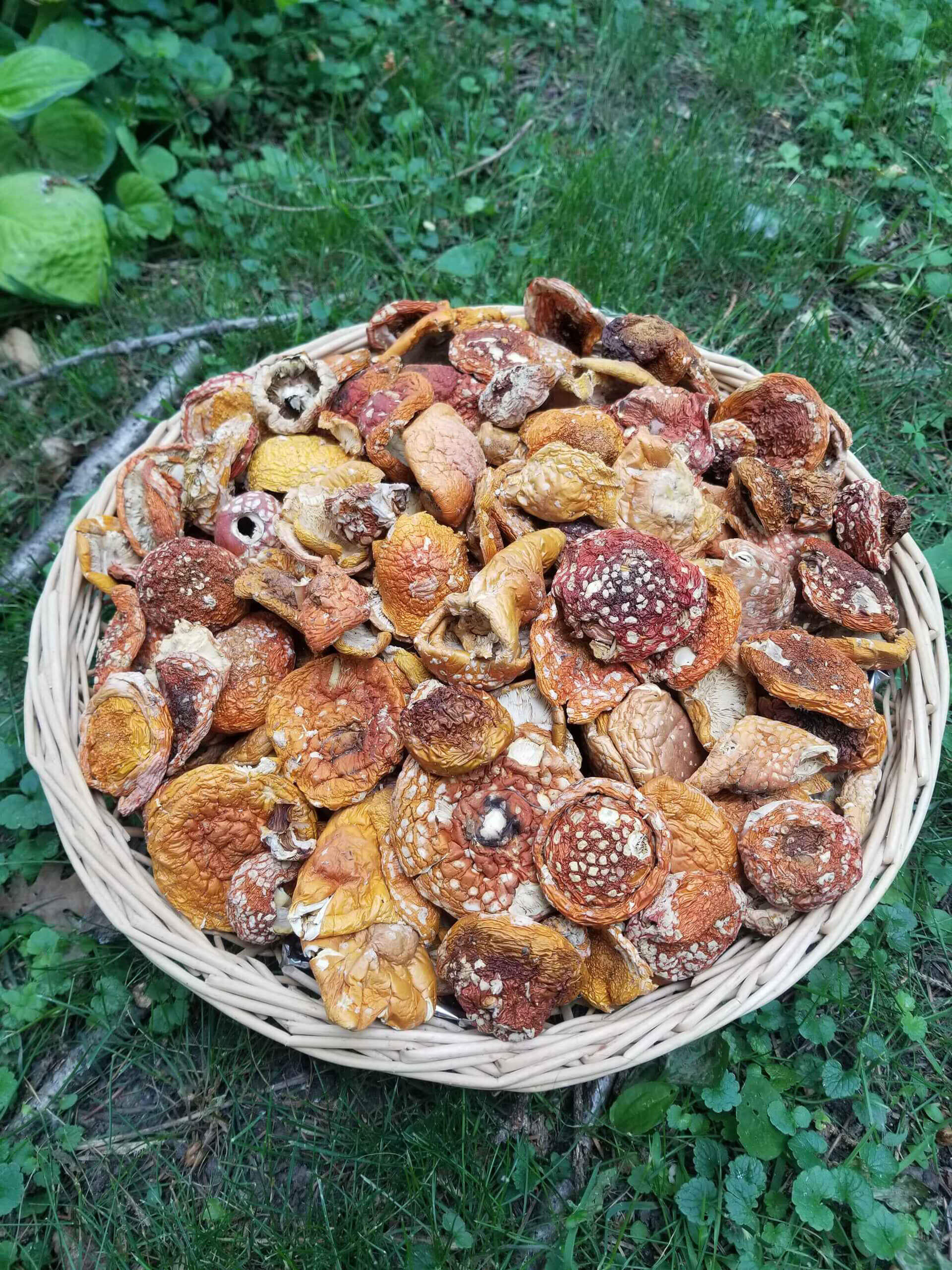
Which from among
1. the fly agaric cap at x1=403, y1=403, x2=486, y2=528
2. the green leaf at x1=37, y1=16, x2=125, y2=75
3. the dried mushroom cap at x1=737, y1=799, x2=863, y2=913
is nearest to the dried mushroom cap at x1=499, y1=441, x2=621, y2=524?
the fly agaric cap at x1=403, y1=403, x2=486, y2=528

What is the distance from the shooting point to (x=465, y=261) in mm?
4016

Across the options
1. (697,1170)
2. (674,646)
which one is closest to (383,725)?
(674,646)

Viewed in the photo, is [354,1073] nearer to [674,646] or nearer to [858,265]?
[674,646]

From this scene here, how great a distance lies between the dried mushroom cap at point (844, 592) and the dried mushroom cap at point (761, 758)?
382 millimetres

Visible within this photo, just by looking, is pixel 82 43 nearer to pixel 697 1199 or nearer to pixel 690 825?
pixel 690 825

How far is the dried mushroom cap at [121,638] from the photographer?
242cm

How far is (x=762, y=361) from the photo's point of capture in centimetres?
388

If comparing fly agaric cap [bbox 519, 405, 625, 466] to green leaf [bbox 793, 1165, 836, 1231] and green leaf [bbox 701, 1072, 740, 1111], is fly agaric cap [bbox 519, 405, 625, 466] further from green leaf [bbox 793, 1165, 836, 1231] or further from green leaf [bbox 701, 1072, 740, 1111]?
green leaf [bbox 793, 1165, 836, 1231]

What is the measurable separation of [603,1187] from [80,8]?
5244mm

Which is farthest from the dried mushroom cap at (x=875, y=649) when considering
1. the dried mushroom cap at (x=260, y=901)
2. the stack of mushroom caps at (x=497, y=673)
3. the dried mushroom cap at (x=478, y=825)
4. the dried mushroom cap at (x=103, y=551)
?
the dried mushroom cap at (x=103, y=551)

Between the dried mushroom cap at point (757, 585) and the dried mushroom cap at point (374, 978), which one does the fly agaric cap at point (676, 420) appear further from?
the dried mushroom cap at point (374, 978)

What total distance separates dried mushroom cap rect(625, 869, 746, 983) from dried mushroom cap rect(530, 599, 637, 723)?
46 centimetres

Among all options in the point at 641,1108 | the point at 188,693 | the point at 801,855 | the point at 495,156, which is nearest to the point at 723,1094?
the point at 641,1108

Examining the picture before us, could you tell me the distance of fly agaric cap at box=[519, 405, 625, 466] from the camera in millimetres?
2469
